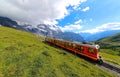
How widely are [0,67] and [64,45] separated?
41.1 metres

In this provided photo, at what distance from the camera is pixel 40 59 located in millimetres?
29359

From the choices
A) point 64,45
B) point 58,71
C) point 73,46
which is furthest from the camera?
point 64,45

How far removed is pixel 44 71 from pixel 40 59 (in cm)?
486

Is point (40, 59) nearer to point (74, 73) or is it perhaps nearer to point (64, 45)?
point (74, 73)

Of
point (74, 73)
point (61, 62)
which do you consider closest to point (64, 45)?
point (61, 62)

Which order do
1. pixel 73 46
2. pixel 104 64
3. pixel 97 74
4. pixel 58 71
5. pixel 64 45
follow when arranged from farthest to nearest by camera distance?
pixel 64 45 → pixel 73 46 → pixel 104 64 → pixel 97 74 → pixel 58 71

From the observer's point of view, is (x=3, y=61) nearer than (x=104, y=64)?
Yes

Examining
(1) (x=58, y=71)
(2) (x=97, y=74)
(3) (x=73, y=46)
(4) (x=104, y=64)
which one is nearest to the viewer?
(1) (x=58, y=71)

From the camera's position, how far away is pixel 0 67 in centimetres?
2477

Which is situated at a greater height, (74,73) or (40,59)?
(40,59)

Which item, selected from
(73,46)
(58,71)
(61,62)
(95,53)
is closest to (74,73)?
(58,71)

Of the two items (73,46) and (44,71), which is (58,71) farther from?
(73,46)

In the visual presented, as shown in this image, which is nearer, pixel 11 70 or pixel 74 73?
pixel 11 70

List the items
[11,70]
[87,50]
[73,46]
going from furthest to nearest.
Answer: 1. [73,46]
2. [87,50]
3. [11,70]
